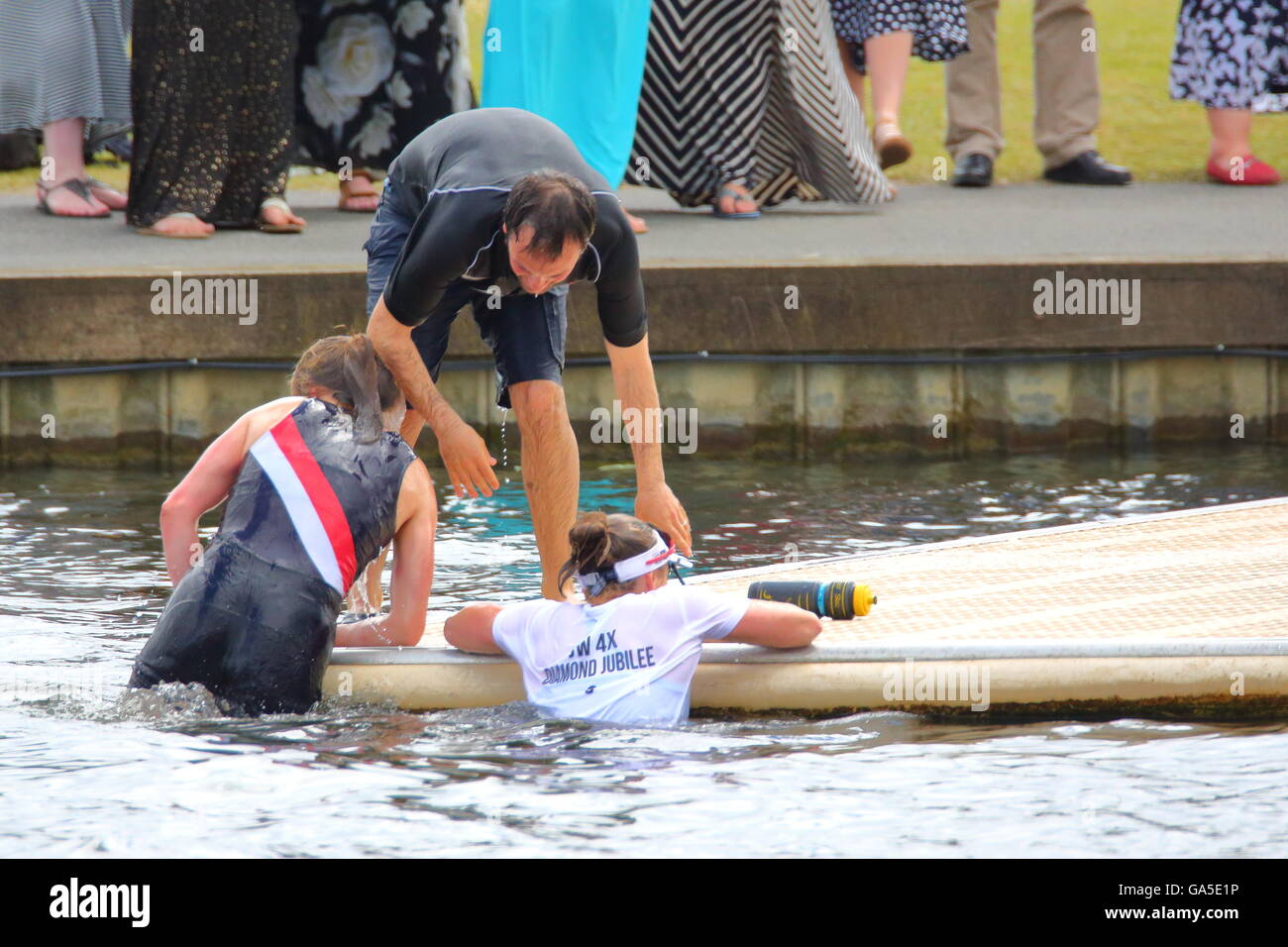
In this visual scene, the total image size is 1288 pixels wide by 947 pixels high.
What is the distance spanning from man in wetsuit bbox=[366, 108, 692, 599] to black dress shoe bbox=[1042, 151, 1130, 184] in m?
5.65

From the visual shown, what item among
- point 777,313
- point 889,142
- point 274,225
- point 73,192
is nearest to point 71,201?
point 73,192

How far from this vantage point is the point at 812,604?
510 cm

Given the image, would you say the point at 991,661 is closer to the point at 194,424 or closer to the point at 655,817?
the point at 655,817

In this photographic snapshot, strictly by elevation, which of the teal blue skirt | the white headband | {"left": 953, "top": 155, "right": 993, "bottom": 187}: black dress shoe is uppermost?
the teal blue skirt

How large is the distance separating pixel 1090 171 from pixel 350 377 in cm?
662

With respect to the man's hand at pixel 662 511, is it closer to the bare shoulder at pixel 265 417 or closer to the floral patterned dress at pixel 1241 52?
the bare shoulder at pixel 265 417

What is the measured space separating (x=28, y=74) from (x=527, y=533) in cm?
346

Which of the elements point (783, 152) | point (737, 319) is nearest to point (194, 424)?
point (737, 319)

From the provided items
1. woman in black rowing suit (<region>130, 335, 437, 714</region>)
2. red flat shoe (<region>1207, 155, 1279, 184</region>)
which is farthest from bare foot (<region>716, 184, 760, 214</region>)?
woman in black rowing suit (<region>130, 335, 437, 714</region>)

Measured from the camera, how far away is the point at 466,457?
5105 mm

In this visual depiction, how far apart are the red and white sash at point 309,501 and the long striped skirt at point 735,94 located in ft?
16.6

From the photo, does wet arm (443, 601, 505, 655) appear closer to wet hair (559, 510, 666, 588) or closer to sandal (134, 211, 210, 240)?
wet hair (559, 510, 666, 588)

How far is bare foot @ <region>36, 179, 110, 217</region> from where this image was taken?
9172mm

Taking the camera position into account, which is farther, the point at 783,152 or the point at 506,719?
the point at 783,152
